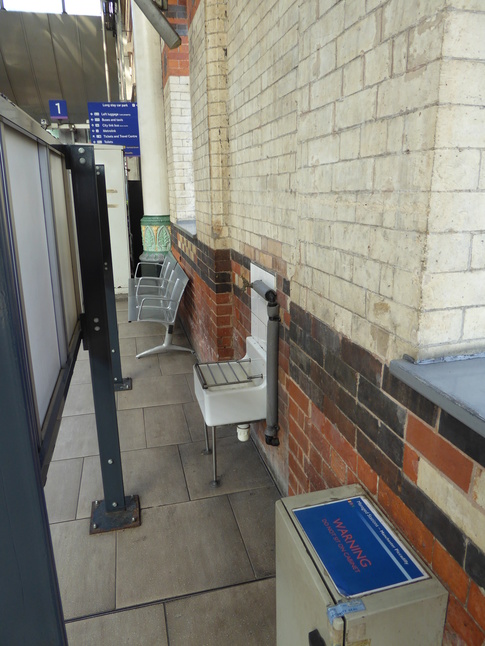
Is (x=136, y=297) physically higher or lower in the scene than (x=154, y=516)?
higher

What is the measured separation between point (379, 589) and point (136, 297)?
418 cm

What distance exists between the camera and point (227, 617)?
188 cm

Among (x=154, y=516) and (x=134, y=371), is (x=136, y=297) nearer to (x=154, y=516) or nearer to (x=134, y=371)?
(x=134, y=371)

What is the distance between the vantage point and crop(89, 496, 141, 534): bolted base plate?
237 cm

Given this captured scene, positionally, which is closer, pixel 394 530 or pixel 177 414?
pixel 394 530

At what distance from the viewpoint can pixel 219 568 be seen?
2113 millimetres

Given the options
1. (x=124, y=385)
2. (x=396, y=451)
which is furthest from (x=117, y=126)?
(x=396, y=451)

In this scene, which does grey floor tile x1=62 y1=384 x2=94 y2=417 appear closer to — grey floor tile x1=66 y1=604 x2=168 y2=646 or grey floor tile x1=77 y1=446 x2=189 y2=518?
grey floor tile x1=77 y1=446 x2=189 y2=518

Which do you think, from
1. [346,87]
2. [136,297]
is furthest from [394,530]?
[136,297]

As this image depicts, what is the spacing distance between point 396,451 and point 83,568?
60.8 inches

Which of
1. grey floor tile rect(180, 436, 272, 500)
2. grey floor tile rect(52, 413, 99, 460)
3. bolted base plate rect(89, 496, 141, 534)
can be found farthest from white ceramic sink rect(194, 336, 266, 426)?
grey floor tile rect(52, 413, 99, 460)

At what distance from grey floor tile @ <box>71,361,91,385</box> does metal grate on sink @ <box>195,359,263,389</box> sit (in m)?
1.74

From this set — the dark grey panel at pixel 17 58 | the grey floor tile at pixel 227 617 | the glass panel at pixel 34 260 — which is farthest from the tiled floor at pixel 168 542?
the dark grey panel at pixel 17 58

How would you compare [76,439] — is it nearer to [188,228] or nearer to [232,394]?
[232,394]
